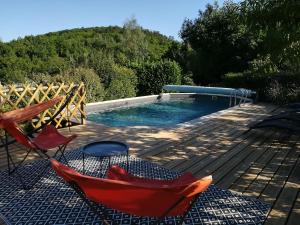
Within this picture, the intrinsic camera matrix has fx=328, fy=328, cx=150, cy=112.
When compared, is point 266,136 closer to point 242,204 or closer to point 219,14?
point 242,204

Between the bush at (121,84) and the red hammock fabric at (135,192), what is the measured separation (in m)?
10.8

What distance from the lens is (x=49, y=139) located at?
4.68 metres

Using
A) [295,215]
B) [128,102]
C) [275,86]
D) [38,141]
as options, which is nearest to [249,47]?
[275,86]

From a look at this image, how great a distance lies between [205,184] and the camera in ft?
6.81

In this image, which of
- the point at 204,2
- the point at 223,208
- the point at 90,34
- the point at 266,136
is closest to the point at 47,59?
the point at 90,34

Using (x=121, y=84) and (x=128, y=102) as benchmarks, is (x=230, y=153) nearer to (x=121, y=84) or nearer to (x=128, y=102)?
(x=128, y=102)

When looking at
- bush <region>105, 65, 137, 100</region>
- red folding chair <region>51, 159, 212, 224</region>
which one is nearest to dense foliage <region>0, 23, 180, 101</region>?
bush <region>105, 65, 137, 100</region>

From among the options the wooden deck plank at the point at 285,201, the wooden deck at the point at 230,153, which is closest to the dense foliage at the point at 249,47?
the wooden deck at the point at 230,153

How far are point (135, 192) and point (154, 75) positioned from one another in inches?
555

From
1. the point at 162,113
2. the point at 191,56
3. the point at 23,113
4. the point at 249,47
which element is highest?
the point at 249,47

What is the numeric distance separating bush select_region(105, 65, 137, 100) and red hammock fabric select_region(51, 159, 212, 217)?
10.8 metres

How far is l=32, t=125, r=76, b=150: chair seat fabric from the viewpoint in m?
4.39

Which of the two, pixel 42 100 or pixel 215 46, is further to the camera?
pixel 215 46

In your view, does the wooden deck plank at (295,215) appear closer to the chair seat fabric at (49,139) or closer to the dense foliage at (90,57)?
the chair seat fabric at (49,139)
